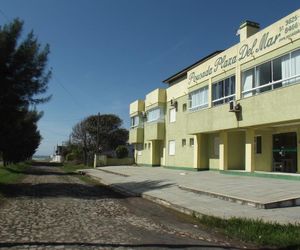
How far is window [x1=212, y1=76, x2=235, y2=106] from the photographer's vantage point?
26.1 metres

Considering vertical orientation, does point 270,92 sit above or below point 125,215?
above

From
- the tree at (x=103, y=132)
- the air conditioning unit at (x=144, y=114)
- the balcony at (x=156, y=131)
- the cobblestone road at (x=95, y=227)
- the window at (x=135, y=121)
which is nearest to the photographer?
the cobblestone road at (x=95, y=227)

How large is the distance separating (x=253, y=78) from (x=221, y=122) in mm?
4096

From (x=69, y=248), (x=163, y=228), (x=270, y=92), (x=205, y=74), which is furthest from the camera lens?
(x=205, y=74)

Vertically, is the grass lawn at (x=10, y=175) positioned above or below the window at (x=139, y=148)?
below

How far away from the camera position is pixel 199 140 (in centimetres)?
3209

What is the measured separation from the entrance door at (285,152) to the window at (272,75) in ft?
9.62

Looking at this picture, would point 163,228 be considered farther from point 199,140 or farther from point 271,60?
point 199,140

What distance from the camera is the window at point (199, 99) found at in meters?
29.9

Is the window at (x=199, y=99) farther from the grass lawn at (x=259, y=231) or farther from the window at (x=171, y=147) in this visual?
the grass lawn at (x=259, y=231)

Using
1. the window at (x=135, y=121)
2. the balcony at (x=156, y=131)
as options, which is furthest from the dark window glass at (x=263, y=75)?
the window at (x=135, y=121)

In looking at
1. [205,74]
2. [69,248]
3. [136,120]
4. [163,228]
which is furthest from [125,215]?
[136,120]

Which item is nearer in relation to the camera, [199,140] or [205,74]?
[205,74]

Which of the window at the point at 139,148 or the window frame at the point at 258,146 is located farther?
the window at the point at 139,148
